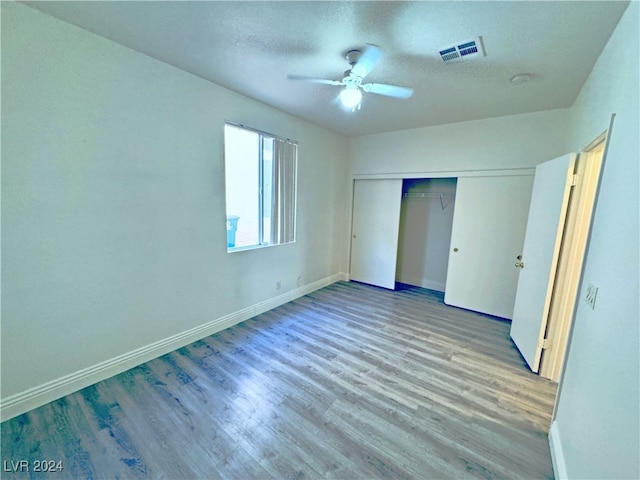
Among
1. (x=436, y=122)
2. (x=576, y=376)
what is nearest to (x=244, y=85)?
(x=436, y=122)

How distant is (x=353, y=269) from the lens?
4.96 m

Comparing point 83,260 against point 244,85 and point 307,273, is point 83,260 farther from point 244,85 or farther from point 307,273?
point 307,273

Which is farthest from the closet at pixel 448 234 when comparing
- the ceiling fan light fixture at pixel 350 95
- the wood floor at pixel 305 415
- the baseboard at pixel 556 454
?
the ceiling fan light fixture at pixel 350 95

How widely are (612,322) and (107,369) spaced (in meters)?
3.28

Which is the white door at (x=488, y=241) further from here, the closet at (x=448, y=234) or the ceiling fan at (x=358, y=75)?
the ceiling fan at (x=358, y=75)

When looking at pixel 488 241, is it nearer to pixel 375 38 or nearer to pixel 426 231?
pixel 426 231

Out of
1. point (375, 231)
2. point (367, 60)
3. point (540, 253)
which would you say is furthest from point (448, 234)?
point (367, 60)

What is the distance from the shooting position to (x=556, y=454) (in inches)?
59.7

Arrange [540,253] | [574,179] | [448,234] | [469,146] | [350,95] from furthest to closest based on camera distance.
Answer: [448,234] → [469,146] → [540,253] → [574,179] → [350,95]

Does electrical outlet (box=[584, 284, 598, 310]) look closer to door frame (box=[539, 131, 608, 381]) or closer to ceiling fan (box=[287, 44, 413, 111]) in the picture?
door frame (box=[539, 131, 608, 381])

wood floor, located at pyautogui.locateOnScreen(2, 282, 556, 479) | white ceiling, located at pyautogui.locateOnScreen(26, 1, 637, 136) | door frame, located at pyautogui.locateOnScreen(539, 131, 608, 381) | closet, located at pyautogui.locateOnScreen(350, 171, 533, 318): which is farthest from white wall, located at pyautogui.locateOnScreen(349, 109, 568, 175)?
wood floor, located at pyautogui.locateOnScreen(2, 282, 556, 479)

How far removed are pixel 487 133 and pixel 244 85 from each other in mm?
3083

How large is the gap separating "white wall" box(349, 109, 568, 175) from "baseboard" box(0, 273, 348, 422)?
3034mm

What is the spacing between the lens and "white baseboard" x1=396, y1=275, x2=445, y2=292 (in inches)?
182
